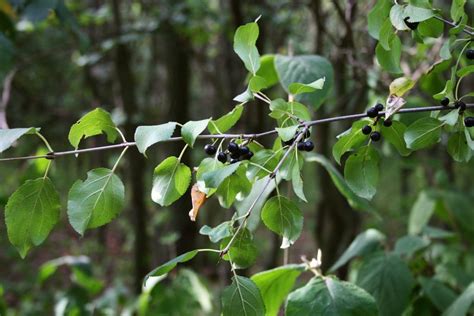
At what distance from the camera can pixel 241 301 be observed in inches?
27.9

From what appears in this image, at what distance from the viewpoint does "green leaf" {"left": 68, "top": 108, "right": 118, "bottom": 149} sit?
81cm

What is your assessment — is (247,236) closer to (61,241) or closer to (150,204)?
(150,204)

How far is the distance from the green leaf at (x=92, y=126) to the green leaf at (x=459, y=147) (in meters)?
0.53

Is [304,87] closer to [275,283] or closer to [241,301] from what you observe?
[241,301]

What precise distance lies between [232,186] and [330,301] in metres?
0.35

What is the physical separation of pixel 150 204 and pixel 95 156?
100 cm

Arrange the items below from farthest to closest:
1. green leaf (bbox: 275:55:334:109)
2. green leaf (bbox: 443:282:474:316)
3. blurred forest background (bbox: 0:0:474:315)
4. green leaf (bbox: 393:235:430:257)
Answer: blurred forest background (bbox: 0:0:474:315)
green leaf (bbox: 393:235:430:257)
green leaf (bbox: 275:55:334:109)
green leaf (bbox: 443:282:474:316)

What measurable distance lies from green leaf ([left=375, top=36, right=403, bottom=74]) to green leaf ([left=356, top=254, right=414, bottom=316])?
63 cm

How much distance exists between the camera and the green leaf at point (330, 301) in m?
0.94

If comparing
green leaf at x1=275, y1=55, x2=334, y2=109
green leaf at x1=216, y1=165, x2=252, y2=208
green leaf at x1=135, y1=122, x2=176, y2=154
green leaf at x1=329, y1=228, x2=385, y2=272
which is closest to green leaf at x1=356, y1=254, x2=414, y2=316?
green leaf at x1=329, y1=228, x2=385, y2=272

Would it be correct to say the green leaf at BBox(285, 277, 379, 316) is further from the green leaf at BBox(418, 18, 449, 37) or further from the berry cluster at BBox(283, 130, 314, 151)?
the green leaf at BBox(418, 18, 449, 37)

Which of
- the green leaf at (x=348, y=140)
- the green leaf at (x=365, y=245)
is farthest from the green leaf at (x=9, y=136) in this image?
the green leaf at (x=365, y=245)

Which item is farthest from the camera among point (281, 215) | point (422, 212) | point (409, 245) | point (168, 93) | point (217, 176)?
point (168, 93)

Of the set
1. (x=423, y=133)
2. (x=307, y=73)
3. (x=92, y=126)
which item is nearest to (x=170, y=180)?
(x=92, y=126)
